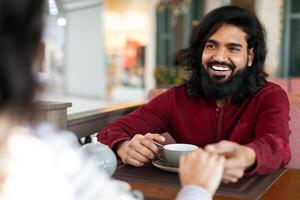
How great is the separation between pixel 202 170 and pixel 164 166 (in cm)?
43

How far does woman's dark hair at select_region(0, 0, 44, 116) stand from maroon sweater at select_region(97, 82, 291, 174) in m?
0.91

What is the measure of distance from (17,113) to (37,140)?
0.12 meters

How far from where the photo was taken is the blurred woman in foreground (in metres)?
0.56

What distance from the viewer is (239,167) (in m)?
1.10

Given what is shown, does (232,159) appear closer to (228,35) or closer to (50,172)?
(50,172)

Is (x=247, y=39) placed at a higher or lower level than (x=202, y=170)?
higher

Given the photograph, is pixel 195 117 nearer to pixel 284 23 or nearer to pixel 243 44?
pixel 243 44

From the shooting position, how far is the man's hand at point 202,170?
2.78 feet

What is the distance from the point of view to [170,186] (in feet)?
3.76

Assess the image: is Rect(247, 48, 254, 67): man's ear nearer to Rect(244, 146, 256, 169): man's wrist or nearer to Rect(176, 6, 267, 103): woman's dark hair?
Rect(176, 6, 267, 103): woman's dark hair

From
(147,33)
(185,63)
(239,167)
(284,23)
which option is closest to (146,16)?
(147,33)

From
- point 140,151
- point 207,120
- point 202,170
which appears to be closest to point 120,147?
point 140,151

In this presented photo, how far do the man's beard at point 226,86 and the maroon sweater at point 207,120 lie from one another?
0.15ft

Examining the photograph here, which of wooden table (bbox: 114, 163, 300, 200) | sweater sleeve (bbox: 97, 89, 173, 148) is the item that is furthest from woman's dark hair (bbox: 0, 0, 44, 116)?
sweater sleeve (bbox: 97, 89, 173, 148)
